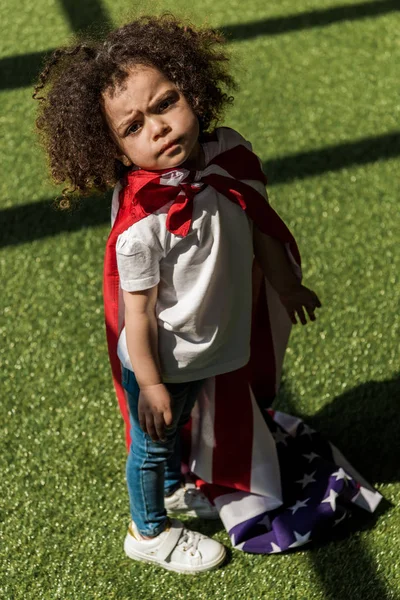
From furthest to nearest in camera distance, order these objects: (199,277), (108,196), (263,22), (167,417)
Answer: (263,22) → (108,196) → (167,417) → (199,277)

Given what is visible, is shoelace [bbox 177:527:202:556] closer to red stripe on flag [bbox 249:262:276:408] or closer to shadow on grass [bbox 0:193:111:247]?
red stripe on flag [bbox 249:262:276:408]

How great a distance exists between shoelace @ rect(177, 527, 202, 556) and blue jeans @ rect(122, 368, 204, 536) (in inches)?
2.3

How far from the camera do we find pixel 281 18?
4.07m

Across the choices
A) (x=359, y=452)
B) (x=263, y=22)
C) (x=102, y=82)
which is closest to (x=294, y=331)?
(x=359, y=452)

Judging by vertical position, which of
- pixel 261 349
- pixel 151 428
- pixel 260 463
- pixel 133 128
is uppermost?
pixel 133 128

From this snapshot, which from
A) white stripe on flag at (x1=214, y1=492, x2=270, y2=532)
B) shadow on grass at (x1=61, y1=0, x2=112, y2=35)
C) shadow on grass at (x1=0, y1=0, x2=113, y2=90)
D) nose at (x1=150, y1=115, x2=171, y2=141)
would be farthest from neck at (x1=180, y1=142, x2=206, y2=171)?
shadow on grass at (x1=61, y1=0, x2=112, y2=35)

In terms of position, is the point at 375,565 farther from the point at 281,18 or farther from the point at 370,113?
the point at 281,18

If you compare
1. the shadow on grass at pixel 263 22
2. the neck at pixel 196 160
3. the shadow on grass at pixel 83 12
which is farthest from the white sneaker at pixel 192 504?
the shadow on grass at pixel 83 12

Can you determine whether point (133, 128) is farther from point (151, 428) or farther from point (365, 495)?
point (365, 495)

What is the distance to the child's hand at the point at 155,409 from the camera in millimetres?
1724

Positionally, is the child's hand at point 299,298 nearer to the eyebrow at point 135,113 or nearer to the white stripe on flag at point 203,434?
the white stripe on flag at point 203,434

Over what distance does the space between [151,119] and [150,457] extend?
766 mm

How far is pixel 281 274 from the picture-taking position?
1.89 m

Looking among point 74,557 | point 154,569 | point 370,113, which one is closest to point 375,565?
point 154,569
